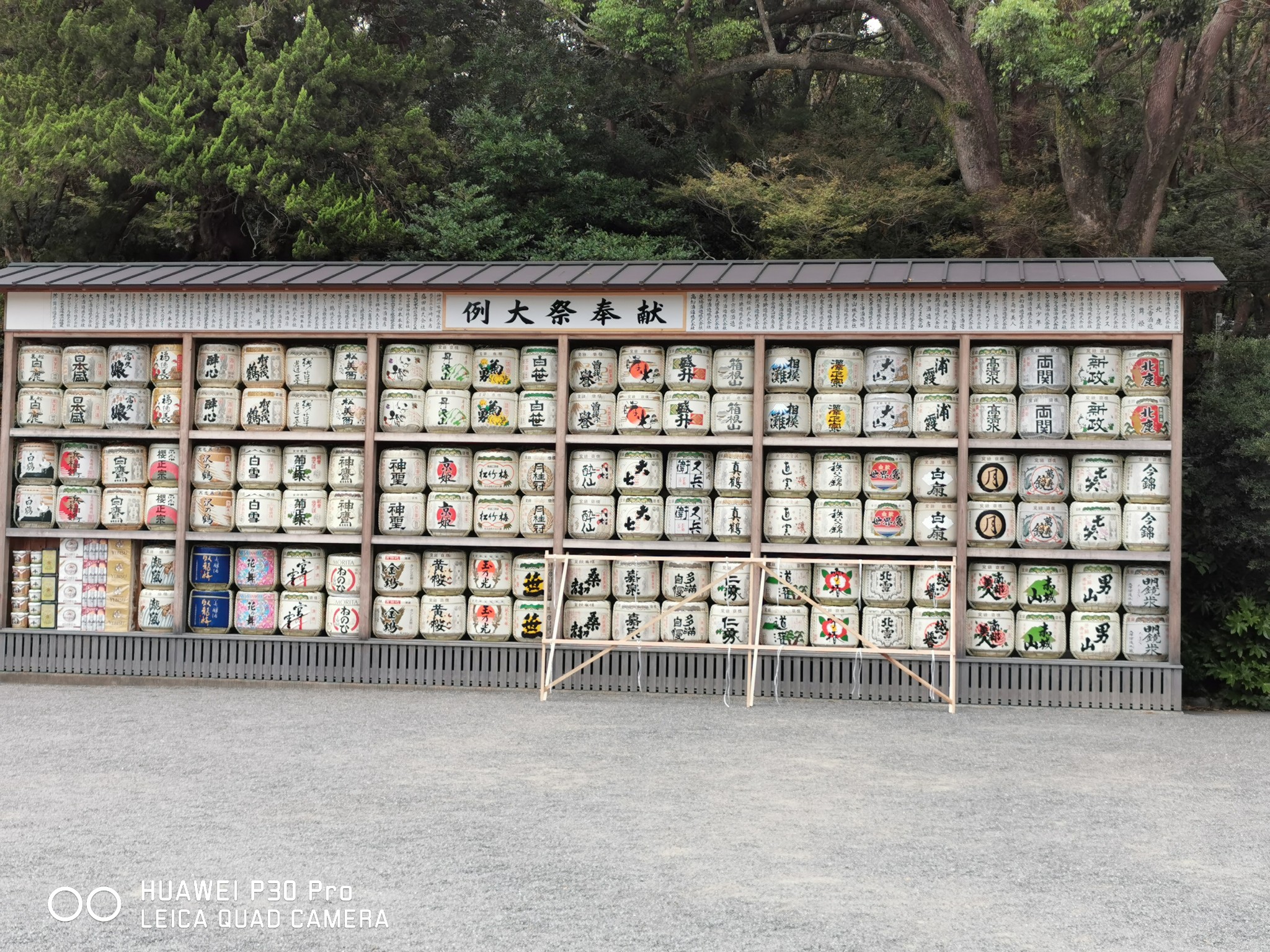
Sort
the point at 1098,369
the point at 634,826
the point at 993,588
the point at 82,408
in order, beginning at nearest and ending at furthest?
1. the point at 634,826
2. the point at 1098,369
3. the point at 993,588
4. the point at 82,408

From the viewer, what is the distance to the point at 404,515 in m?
8.30

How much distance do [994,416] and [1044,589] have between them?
118 cm

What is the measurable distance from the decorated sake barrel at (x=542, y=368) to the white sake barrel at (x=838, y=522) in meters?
2.03

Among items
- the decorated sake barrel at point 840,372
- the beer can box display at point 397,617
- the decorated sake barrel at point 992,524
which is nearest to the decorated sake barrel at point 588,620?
the beer can box display at point 397,617

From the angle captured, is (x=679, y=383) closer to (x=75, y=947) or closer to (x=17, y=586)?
(x=17, y=586)

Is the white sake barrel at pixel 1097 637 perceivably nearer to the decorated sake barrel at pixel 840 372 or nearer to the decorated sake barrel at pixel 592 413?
the decorated sake barrel at pixel 840 372

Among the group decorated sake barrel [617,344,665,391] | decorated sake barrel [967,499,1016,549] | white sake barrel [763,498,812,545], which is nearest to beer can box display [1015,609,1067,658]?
decorated sake barrel [967,499,1016,549]

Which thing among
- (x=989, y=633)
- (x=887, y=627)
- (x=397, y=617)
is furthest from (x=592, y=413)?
(x=989, y=633)

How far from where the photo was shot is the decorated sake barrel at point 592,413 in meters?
8.20

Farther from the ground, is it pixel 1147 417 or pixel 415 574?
pixel 1147 417

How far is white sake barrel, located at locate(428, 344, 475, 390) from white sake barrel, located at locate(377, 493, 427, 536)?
2.63 feet

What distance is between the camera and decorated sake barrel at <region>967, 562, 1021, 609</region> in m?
7.85

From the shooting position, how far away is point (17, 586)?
8.51 m

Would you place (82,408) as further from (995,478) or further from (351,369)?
(995,478)
